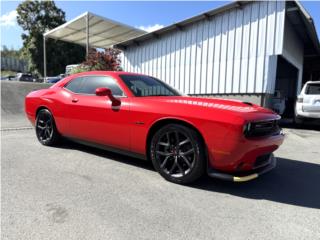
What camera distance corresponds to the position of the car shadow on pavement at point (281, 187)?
3.17 metres

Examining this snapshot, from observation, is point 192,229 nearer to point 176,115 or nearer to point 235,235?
point 235,235

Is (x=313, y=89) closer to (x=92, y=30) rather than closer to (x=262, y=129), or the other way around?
(x=262, y=129)

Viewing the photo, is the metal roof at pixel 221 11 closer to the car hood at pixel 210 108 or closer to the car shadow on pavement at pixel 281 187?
the car shadow on pavement at pixel 281 187

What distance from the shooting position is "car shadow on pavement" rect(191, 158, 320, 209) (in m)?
3.17

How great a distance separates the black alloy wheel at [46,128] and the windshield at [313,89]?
24.9 feet

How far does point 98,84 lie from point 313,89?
23.6ft

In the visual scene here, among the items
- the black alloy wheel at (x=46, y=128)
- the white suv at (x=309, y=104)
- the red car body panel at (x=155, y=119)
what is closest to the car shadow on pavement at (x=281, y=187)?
the red car body panel at (x=155, y=119)

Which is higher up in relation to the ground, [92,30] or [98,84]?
[92,30]

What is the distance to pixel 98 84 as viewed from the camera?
4.53m

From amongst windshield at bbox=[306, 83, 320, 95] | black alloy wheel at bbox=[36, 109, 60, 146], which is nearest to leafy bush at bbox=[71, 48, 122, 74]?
black alloy wheel at bbox=[36, 109, 60, 146]

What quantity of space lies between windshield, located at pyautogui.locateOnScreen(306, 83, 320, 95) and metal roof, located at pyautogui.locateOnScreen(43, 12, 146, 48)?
39.4 ft

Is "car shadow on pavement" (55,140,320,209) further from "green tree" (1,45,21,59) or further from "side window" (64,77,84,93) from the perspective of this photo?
"green tree" (1,45,21,59)

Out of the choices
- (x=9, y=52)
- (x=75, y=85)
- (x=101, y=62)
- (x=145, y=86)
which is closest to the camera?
(x=145, y=86)

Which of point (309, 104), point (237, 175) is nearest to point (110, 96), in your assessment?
point (237, 175)
